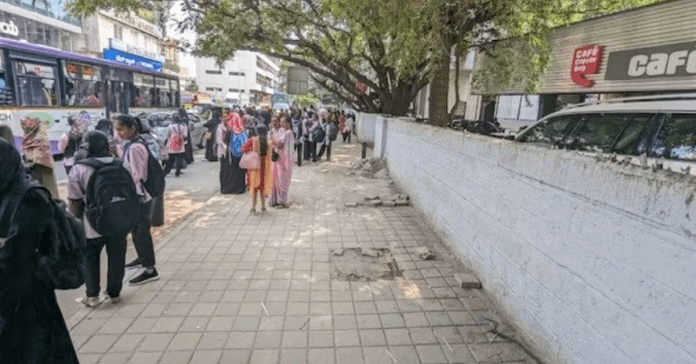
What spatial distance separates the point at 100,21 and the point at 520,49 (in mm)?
33249

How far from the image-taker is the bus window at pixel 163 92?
17152 millimetres

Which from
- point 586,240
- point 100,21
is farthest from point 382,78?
point 100,21

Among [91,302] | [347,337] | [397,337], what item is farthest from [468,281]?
[91,302]

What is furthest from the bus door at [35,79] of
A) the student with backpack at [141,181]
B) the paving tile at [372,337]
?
the paving tile at [372,337]

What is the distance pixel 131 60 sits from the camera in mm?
15375

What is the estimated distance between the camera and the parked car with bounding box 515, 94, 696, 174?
3.21m

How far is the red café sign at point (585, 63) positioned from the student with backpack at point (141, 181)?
41.9 feet

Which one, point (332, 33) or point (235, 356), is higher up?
point (332, 33)

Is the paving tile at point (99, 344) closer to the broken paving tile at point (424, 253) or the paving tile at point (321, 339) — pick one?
the paving tile at point (321, 339)

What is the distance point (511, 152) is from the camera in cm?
344

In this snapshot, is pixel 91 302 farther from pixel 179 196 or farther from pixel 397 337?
pixel 179 196

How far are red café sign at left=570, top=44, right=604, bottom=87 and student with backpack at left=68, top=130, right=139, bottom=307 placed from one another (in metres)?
13.1

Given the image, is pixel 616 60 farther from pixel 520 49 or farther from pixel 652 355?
pixel 652 355

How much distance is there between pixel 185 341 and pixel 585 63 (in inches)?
532
